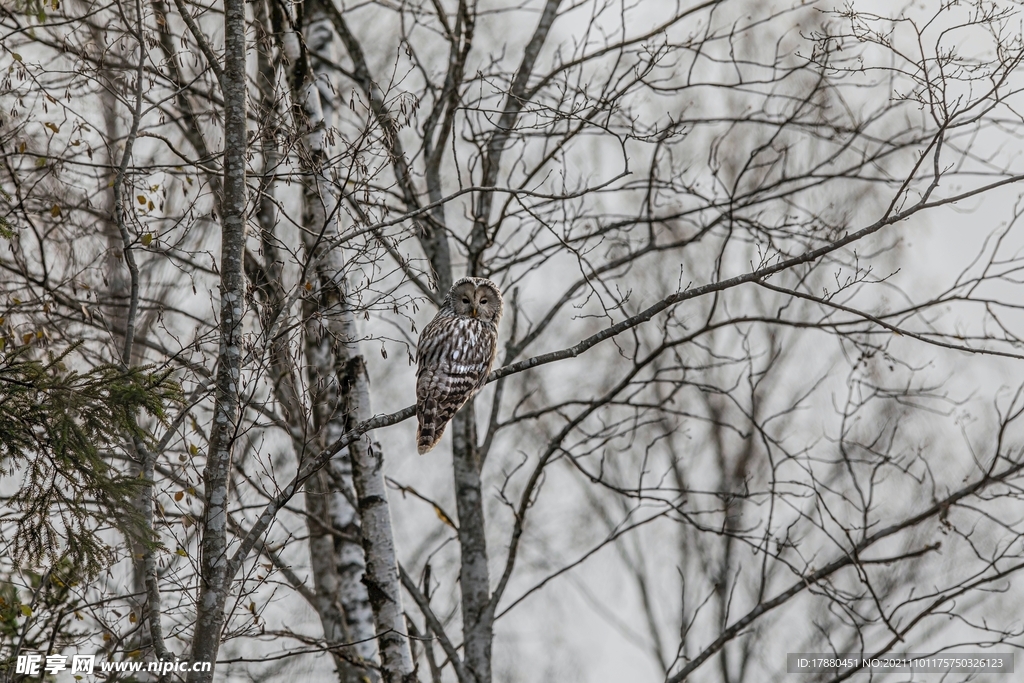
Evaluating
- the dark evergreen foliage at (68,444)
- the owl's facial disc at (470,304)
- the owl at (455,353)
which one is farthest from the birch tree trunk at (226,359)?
the owl's facial disc at (470,304)

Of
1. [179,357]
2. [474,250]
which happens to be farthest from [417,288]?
[179,357]

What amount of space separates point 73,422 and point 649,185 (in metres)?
4.83

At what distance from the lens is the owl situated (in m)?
6.71

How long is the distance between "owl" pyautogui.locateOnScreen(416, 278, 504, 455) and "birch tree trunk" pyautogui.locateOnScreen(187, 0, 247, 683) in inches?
45.7

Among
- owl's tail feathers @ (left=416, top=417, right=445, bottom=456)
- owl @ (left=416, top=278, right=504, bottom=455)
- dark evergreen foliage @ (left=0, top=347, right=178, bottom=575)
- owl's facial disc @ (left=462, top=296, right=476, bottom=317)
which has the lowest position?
dark evergreen foliage @ (left=0, top=347, right=178, bottom=575)

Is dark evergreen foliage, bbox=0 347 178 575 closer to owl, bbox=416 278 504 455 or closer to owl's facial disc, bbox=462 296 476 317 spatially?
owl, bbox=416 278 504 455

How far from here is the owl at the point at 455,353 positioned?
22.0ft

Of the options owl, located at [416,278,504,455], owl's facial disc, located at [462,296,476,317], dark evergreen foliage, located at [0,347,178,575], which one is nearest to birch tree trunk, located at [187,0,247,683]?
dark evergreen foliage, located at [0,347,178,575]

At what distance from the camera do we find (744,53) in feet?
52.3

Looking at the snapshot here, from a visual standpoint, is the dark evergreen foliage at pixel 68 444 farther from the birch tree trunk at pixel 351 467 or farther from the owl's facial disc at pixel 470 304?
the owl's facial disc at pixel 470 304

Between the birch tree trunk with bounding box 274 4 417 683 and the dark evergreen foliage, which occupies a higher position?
the birch tree trunk with bounding box 274 4 417 683

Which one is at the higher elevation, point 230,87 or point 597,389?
point 597,389

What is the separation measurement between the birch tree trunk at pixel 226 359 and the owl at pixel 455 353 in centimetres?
116

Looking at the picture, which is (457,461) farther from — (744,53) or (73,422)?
(744,53)
